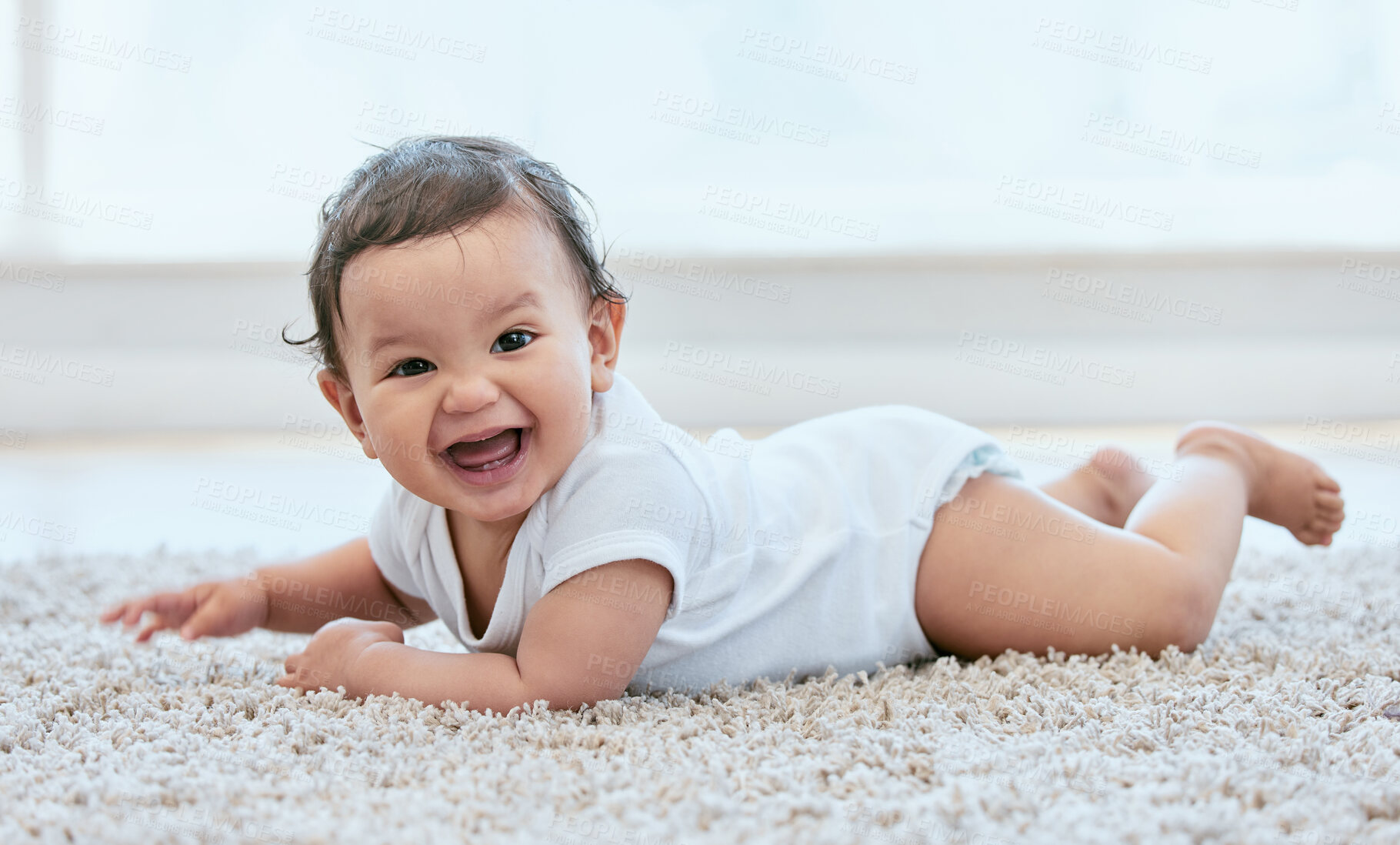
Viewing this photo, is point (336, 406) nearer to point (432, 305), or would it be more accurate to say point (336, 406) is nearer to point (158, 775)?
point (432, 305)

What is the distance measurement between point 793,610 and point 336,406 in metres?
0.42

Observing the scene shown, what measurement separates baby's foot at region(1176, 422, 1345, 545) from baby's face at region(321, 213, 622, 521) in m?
0.71

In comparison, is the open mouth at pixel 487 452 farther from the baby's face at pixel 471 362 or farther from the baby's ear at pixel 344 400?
the baby's ear at pixel 344 400

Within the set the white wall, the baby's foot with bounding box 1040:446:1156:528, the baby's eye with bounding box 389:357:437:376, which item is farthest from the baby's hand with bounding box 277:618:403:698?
the white wall

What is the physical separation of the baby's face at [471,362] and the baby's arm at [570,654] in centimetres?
9

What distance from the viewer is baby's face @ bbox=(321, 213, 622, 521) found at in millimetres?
780

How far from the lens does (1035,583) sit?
3.18 ft

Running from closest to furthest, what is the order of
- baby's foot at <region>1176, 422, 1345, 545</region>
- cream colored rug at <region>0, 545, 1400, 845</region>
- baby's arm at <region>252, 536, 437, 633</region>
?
cream colored rug at <region>0, 545, 1400, 845</region>
baby's arm at <region>252, 536, 437, 633</region>
baby's foot at <region>1176, 422, 1345, 545</region>

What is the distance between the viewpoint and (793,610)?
0.93 meters

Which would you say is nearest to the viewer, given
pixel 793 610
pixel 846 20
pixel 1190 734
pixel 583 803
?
pixel 583 803

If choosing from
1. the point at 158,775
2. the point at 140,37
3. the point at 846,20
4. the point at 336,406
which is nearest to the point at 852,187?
the point at 846,20

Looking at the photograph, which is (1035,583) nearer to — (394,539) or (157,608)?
(394,539)

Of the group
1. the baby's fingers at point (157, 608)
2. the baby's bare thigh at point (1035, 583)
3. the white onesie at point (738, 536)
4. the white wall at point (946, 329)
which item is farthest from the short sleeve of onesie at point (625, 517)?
the white wall at point (946, 329)

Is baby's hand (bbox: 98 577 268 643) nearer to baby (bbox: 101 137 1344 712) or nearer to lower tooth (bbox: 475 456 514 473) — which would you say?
baby (bbox: 101 137 1344 712)
